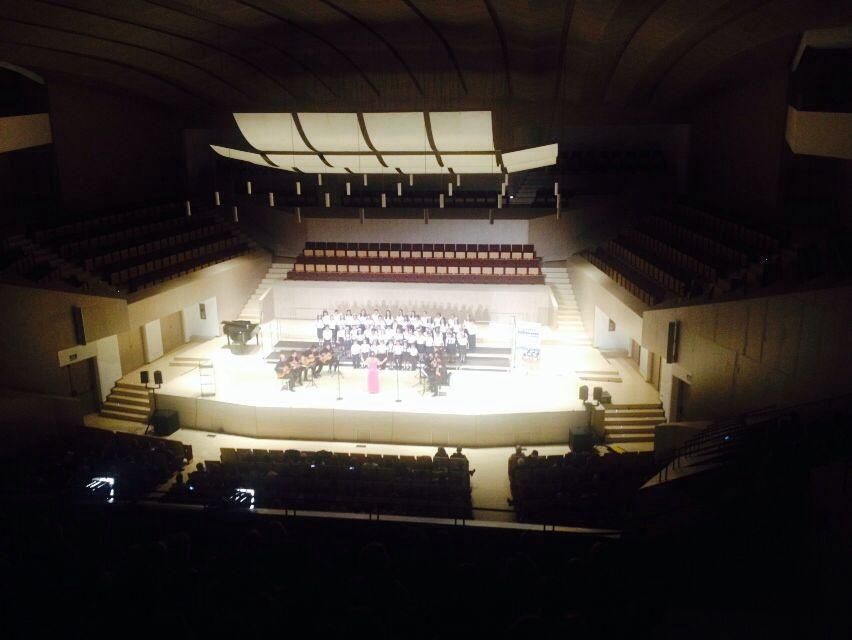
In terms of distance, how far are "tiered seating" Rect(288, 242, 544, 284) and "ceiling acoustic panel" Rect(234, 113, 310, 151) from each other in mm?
5949

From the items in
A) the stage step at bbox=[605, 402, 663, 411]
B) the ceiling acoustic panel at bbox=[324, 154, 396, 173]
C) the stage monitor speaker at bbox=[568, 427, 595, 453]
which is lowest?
the stage monitor speaker at bbox=[568, 427, 595, 453]

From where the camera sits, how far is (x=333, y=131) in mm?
12102

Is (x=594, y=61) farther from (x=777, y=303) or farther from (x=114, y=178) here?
(x=114, y=178)

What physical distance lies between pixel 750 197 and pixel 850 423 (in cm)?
942

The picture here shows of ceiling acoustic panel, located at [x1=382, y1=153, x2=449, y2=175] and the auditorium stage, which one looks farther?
ceiling acoustic panel, located at [x1=382, y1=153, x2=449, y2=175]

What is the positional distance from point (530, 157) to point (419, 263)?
6943 mm

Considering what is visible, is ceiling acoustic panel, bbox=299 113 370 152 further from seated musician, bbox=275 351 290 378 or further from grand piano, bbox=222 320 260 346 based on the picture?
grand piano, bbox=222 320 260 346

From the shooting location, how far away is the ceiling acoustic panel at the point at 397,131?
11.3m

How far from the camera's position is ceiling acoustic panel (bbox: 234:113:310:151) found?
39.1 ft

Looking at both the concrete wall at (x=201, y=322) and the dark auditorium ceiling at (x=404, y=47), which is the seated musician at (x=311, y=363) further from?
the dark auditorium ceiling at (x=404, y=47)

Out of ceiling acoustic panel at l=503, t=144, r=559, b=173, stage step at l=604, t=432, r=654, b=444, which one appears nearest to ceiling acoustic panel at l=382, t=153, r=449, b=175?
ceiling acoustic panel at l=503, t=144, r=559, b=173

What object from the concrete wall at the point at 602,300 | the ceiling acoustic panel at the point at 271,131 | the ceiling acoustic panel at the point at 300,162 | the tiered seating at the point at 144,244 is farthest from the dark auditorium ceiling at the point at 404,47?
the concrete wall at the point at 602,300

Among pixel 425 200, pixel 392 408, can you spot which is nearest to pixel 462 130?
pixel 392 408

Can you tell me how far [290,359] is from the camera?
1372 cm
